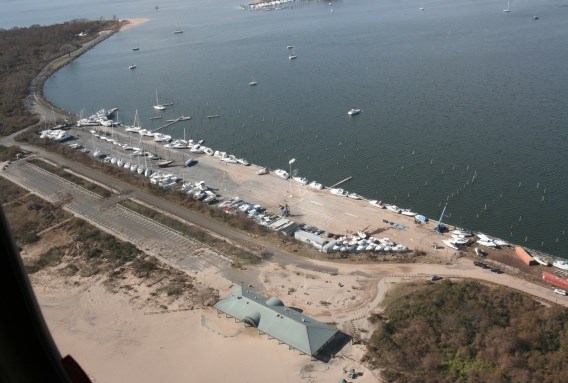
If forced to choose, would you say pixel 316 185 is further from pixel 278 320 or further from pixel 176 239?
pixel 278 320

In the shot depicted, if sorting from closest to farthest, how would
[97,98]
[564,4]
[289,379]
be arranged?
1. [289,379]
2. [97,98]
3. [564,4]

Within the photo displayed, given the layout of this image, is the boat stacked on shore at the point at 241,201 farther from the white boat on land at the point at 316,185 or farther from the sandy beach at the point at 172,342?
the sandy beach at the point at 172,342

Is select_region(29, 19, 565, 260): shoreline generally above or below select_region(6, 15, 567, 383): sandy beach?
above

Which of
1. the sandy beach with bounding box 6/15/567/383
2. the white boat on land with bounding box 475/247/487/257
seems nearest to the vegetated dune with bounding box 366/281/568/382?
the sandy beach with bounding box 6/15/567/383

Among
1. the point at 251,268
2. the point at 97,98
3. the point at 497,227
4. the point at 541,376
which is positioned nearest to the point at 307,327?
the point at 251,268

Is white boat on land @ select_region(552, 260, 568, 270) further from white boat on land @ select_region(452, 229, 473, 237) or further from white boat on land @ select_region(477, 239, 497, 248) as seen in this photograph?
white boat on land @ select_region(452, 229, 473, 237)

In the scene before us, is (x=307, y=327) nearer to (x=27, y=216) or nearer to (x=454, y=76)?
(x=27, y=216)
